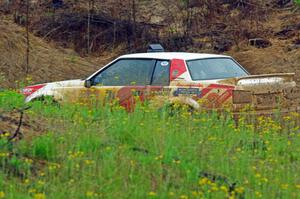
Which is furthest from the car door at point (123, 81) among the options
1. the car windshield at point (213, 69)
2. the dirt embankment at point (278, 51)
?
the dirt embankment at point (278, 51)

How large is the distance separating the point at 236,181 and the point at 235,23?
18777 millimetres

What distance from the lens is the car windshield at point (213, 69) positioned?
1249 cm

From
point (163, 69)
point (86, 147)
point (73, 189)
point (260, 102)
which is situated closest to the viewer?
point (73, 189)

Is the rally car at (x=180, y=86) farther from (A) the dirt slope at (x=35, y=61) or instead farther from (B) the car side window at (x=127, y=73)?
(A) the dirt slope at (x=35, y=61)

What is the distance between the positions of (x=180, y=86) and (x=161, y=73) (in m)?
0.62

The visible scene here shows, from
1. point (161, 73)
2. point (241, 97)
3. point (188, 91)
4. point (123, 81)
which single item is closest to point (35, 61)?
point (123, 81)

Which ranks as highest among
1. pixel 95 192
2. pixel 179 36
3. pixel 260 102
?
pixel 179 36

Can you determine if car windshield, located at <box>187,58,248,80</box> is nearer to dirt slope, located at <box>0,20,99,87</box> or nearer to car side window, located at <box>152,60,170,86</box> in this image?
car side window, located at <box>152,60,170,86</box>

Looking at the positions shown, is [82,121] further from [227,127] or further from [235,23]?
[235,23]

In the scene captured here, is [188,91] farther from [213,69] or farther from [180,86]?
[213,69]

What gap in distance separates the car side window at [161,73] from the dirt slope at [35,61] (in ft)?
25.3

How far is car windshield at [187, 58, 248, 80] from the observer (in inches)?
492

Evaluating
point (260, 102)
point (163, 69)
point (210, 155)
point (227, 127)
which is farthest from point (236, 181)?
point (163, 69)

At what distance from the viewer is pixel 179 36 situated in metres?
25.1
